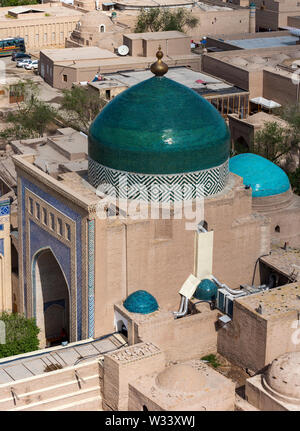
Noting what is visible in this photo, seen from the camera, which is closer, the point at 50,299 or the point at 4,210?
the point at 50,299

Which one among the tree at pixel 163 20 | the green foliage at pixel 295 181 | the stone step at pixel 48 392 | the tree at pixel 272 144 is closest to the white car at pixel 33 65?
the tree at pixel 163 20

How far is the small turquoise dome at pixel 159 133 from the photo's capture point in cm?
2131

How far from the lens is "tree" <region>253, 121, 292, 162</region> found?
1341 inches

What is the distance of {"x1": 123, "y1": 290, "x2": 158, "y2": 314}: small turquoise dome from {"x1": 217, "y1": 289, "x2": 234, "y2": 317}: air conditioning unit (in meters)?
1.67

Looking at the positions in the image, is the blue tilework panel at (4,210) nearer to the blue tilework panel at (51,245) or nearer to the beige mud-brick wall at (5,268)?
the beige mud-brick wall at (5,268)

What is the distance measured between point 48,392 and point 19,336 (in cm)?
313

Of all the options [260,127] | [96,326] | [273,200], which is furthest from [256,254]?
[260,127]

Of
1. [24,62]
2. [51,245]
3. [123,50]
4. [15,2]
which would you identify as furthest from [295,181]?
[15,2]

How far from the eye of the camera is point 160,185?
2156 cm

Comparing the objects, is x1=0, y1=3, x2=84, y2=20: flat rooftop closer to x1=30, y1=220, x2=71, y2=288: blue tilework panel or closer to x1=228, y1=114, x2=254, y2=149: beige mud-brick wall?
x1=228, y1=114, x2=254, y2=149: beige mud-brick wall

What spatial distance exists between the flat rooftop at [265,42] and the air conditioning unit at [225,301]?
3250 centimetres

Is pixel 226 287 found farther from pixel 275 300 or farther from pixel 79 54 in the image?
pixel 79 54

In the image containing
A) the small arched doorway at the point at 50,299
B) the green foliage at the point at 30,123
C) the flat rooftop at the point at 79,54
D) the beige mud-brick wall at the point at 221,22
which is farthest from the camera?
the beige mud-brick wall at the point at 221,22

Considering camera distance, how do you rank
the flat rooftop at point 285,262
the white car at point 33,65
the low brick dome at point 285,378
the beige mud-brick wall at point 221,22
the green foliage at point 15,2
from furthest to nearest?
1. the green foliage at point 15,2
2. the beige mud-brick wall at point 221,22
3. the white car at point 33,65
4. the flat rooftop at point 285,262
5. the low brick dome at point 285,378
